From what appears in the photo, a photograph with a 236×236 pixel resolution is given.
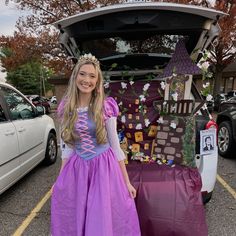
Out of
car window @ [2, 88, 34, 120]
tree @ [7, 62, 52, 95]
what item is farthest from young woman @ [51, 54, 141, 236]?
tree @ [7, 62, 52, 95]

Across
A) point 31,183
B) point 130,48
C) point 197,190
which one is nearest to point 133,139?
point 197,190

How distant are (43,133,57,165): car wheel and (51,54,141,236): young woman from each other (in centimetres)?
323

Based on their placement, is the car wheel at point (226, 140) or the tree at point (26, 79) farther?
the tree at point (26, 79)

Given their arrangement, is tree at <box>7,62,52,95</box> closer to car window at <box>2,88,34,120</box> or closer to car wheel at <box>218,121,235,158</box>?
car wheel at <box>218,121,235,158</box>

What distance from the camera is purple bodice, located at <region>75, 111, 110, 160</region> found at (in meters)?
2.15

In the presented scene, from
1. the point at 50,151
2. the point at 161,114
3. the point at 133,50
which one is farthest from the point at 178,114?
the point at 50,151

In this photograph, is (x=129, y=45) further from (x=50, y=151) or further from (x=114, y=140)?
(x=50, y=151)

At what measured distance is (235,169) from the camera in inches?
204

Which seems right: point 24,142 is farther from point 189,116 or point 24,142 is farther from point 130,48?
point 189,116

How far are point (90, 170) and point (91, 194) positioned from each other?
17 centimetres

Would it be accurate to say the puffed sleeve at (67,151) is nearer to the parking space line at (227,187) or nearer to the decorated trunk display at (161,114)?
the decorated trunk display at (161,114)

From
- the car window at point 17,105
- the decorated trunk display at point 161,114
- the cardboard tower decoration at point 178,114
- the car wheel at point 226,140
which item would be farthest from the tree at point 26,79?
the cardboard tower decoration at point 178,114

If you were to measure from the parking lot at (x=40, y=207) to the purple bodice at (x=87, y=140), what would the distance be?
1.41 meters

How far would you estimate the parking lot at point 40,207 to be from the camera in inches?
127
